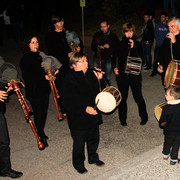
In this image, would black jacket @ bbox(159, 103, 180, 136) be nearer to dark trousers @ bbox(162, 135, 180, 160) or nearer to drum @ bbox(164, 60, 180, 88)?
dark trousers @ bbox(162, 135, 180, 160)

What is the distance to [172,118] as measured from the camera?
407 centimetres

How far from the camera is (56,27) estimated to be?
5.80m

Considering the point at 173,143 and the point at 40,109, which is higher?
the point at 40,109

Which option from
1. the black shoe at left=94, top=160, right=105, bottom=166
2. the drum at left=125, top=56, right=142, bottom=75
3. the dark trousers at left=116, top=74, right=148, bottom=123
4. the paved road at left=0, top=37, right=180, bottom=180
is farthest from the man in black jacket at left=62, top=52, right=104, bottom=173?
the dark trousers at left=116, top=74, right=148, bottom=123

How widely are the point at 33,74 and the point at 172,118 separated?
7.57ft

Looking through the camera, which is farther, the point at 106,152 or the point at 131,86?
the point at 131,86

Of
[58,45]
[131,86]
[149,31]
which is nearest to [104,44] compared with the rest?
[58,45]

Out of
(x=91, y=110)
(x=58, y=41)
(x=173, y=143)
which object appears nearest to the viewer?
(x=91, y=110)

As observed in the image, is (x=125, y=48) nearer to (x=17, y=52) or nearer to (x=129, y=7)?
(x=17, y=52)

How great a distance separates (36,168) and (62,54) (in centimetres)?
249

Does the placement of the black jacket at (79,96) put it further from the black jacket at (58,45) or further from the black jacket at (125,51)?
the black jacket at (58,45)

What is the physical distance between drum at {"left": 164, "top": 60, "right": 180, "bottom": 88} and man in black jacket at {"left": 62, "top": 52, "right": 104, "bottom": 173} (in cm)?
142

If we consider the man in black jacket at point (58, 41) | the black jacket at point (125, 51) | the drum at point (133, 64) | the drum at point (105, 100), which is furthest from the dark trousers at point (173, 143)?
the man in black jacket at point (58, 41)

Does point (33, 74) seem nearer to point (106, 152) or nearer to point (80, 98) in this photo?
point (80, 98)
